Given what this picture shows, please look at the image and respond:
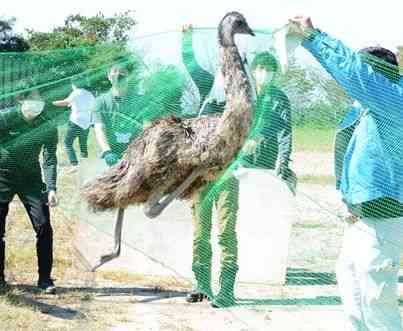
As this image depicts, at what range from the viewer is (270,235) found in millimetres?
6395

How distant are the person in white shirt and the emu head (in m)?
1.38

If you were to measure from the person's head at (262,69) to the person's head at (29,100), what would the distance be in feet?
6.73

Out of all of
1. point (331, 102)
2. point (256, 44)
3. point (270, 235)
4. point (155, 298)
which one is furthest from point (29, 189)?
point (331, 102)

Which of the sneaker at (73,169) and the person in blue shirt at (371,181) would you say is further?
the sneaker at (73,169)

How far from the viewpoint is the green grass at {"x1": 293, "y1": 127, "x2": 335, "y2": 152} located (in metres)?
5.09

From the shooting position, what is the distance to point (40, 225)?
7.30 metres

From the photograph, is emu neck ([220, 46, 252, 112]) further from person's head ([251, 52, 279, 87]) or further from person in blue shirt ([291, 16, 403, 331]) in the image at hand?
person in blue shirt ([291, 16, 403, 331])

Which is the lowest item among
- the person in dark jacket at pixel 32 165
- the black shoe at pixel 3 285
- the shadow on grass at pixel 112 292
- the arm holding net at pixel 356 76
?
the shadow on grass at pixel 112 292

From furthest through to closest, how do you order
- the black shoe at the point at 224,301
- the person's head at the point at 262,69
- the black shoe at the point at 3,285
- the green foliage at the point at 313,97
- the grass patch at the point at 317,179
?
the black shoe at the point at 3,285, the black shoe at the point at 224,301, the grass patch at the point at 317,179, the person's head at the point at 262,69, the green foliage at the point at 313,97

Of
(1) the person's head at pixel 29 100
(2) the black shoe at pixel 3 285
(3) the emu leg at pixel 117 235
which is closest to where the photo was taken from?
(3) the emu leg at pixel 117 235

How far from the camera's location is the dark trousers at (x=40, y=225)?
726 centimetres

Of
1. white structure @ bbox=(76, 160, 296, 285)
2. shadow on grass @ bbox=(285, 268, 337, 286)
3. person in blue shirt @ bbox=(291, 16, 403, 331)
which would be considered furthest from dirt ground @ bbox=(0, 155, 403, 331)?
person in blue shirt @ bbox=(291, 16, 403, 331)

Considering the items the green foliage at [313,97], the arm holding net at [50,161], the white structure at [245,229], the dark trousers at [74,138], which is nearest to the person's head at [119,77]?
the dark trousers at [74,138]

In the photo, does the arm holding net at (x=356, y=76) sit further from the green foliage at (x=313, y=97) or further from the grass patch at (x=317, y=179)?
the grass patch at (x=317, y=179)
